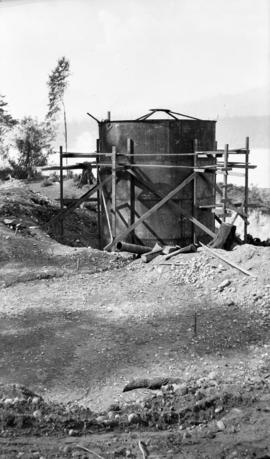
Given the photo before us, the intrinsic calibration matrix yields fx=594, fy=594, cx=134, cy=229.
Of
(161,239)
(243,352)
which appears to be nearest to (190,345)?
(243,352)

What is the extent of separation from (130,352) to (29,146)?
26.0 m

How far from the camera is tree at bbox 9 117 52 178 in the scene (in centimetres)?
3213

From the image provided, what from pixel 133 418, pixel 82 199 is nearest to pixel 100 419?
pixel 133 418

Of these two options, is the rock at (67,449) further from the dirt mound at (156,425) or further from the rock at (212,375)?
the rock at (212,375)

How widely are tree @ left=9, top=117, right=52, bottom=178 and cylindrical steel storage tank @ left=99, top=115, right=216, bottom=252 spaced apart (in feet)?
56.4

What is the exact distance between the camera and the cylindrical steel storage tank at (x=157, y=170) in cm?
1405

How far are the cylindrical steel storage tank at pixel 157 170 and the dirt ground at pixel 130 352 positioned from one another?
2.17m

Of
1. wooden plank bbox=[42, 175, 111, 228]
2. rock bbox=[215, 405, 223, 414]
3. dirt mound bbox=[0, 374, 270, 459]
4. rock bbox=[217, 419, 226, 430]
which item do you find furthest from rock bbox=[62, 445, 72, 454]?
wooden plank bbox=[42, 175, 111, 228]

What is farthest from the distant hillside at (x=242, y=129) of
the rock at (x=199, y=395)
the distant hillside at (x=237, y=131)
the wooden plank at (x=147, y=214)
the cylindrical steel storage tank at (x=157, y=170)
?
the rock at (x=199, y=395)

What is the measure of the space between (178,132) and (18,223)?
4.41m

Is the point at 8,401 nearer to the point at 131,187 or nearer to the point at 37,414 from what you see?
the point at 37,414

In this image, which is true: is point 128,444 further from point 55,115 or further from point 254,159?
point 254,159

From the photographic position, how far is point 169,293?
398 inches

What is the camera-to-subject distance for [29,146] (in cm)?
3266
